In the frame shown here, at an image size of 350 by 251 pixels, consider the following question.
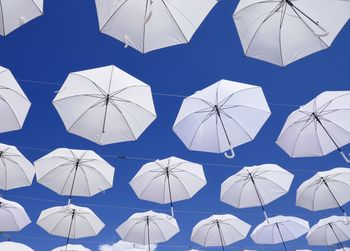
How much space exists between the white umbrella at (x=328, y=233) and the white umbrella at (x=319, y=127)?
29.8 feet

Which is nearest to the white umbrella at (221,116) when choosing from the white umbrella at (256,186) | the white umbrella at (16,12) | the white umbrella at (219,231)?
the white umbrella at (256,186)

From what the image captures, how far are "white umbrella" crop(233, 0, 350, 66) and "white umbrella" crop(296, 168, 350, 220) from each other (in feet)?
26.9

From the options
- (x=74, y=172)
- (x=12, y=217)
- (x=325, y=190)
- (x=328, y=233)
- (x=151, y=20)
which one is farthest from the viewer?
(x=328, y=233)

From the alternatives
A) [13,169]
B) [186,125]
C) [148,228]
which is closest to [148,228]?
[148,228]

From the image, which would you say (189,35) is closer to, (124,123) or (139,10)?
(139,10)

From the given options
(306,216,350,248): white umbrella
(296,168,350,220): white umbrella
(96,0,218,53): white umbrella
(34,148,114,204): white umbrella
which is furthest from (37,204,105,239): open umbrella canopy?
(306,216,350,248): white umbrella

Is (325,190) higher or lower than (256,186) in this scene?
lower

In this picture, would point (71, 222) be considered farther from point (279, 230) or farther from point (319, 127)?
point (319, 127)

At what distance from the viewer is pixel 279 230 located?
54.4 feet

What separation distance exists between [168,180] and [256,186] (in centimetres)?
378

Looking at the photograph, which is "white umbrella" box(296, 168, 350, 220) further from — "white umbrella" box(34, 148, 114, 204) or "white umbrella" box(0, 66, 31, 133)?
"white umbrella" box(0, 66, 31, 133)

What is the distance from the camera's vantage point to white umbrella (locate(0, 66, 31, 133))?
8.41 meters

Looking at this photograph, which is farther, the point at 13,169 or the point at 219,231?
the point at 219,231

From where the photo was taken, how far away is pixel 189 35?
6629mm
